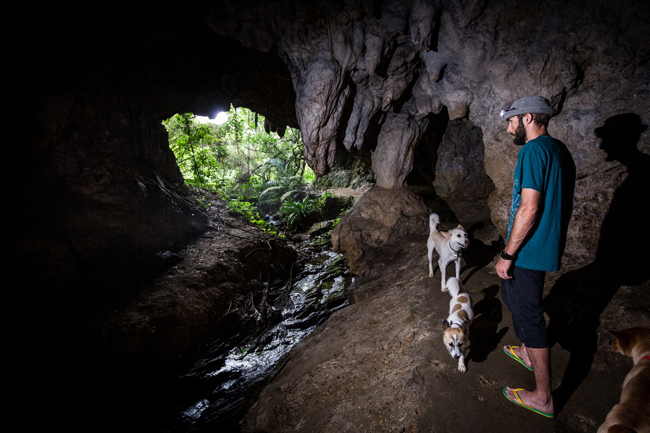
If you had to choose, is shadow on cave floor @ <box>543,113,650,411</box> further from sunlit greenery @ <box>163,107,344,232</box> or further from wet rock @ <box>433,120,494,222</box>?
sunlit greenery @ <box>163,107,344,232</box>

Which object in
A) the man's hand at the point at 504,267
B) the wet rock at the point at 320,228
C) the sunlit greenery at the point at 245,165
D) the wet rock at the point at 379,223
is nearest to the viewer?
the man's hand at the point at 504,267

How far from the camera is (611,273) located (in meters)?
3.04

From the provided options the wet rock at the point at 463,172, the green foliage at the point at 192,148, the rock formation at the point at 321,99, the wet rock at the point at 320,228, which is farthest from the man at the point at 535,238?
the green foliage at the point at 192,148

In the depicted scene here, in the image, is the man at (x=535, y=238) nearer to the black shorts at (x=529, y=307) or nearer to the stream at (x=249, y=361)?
the black shorts at (x=529, y=307)

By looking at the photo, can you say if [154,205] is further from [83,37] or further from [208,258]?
[83,37]

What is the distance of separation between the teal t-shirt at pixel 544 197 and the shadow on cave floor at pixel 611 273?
1218 millimetres

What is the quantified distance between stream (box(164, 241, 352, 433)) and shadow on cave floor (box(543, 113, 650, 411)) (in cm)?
375

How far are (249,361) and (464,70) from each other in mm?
7306

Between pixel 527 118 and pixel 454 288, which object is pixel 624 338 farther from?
pixel 527 118

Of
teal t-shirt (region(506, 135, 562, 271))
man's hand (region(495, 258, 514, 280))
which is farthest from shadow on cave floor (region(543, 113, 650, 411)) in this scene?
teal t-shirt (region(506, 135, 562, 271))

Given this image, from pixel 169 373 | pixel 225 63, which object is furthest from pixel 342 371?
pixel 225 63

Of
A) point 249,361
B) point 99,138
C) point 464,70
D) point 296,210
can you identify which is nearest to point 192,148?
point 99,138

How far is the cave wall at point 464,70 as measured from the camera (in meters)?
3.53

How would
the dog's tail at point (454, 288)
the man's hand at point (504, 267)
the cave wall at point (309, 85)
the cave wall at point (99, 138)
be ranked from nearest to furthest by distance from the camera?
1. the man's hand at point (504, 267)
2. the dog's tail at point (454, 288)
3. the cave wall at point (309, 85)
4. the cave wall at point (99, 138)
